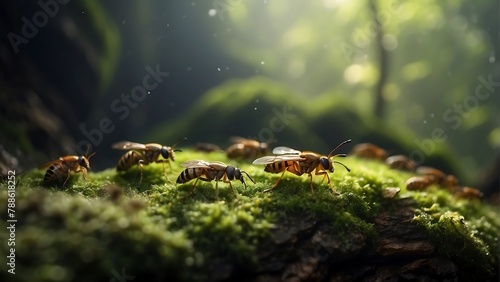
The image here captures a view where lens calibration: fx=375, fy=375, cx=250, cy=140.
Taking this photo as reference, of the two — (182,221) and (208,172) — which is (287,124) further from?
(182,221)

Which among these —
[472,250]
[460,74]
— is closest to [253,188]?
[472,250]

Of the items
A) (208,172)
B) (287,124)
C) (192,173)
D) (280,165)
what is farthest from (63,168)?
(287,124)

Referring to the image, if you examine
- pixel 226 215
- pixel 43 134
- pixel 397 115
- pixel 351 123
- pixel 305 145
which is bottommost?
pixel 226 215

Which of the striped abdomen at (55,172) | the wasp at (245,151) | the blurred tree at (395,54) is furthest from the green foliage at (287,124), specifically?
the striped abdomen at (55,172)

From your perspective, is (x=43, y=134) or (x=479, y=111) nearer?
(x=43, y=134)

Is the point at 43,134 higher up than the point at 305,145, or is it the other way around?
the point at 305,145

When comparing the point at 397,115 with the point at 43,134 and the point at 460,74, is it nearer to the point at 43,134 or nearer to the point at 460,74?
the point at 460,74

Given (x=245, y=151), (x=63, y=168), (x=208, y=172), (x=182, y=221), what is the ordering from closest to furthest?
(x=182, y=221) < (x=208, y=172) < (x=63, y=168) < (x=245, y=151)

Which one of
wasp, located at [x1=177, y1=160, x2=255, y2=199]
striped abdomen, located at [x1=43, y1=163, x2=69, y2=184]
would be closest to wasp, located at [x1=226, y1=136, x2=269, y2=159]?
wasp, located at [x1=177, y1=160, x2=255, y2=199]
